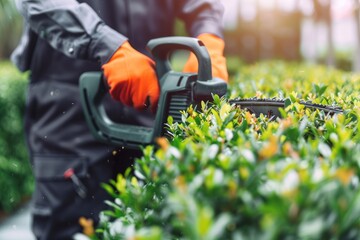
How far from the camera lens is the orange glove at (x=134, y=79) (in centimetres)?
215

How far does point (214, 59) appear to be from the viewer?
2459 mm

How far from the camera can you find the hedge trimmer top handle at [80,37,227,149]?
77.0 inches

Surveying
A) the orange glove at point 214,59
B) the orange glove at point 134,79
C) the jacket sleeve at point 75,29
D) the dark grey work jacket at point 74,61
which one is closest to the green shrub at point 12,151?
the dark grey work jacket at point 74,61

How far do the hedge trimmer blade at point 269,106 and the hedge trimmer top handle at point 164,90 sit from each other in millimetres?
123

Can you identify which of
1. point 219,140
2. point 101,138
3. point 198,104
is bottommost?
point 101,138

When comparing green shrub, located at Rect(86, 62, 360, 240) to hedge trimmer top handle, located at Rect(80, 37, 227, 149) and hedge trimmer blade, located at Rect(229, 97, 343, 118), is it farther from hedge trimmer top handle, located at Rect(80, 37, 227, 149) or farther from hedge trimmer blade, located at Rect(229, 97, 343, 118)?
hedge trimmer top handle, located at Rect(80, 37, 227, 149)

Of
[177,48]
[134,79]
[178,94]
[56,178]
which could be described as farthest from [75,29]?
[56,178]

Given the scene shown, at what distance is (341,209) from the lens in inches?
35.1

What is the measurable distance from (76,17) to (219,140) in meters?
1.21

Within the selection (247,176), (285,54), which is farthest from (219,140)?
(285,54)

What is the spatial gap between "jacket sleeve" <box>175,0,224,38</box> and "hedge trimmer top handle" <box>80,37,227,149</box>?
56 cm

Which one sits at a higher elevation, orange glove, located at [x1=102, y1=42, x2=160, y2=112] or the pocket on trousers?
orange glove, located at [x1=102, y1=42, x2=160, y2=112]

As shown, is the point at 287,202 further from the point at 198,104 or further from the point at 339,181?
the point at 198,104

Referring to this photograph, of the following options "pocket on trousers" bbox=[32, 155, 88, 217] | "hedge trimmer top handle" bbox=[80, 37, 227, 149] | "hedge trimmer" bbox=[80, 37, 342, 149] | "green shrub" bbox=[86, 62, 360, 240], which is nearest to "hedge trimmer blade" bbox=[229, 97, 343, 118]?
"hedge trimmer" bbox=[80, 37, 342, 149]
